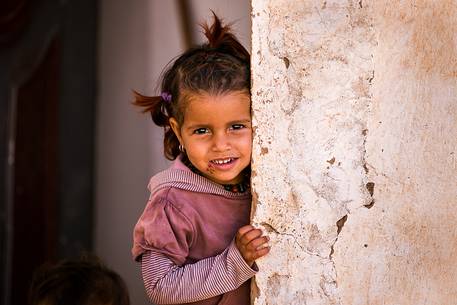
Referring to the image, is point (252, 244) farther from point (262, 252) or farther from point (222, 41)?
point (222, 41)

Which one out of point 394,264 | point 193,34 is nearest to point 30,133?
point 193,34

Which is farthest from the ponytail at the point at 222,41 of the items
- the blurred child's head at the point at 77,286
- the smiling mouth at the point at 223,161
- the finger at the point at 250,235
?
the blurred child's head at the point at 77,286

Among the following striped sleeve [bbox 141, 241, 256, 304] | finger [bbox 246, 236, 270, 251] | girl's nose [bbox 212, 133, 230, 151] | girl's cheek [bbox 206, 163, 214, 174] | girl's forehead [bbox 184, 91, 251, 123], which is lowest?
striped sleeve [bbox 141, 241, 256, 304]

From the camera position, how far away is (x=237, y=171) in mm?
2012

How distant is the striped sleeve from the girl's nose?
0.76ft

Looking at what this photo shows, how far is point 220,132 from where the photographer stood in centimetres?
196

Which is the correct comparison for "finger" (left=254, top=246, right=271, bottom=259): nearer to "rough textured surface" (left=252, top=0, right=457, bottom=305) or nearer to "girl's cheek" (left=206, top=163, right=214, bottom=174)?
"rough textured surface" (left=252, top=0, right=457, bottom=305)

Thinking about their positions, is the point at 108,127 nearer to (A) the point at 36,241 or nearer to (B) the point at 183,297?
(A) the point at 36,241

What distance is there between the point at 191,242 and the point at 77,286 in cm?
41

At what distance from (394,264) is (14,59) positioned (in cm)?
297

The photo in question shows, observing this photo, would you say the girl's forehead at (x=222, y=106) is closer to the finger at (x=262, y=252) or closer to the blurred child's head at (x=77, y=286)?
the finger at (x=262, y=252)

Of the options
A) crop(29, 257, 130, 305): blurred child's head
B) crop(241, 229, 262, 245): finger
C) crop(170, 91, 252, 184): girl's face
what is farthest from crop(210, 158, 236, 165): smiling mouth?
crop(29, 257, 130, 305): blurred child's head

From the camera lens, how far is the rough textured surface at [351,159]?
6.10ft

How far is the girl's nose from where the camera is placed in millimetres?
1955
